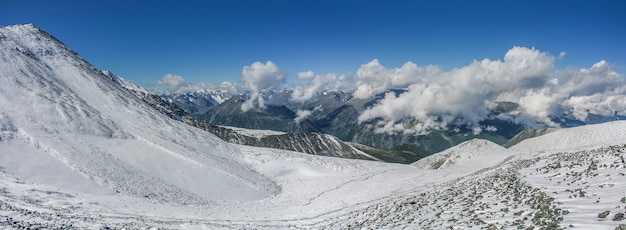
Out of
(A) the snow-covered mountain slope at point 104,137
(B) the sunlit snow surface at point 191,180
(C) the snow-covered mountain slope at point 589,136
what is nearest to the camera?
(B) the sunlit snow surface at point 191,180

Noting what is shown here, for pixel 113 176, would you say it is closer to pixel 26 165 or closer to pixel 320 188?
pixel 26 165

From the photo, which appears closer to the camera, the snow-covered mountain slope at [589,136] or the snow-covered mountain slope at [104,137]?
the snow-covered mountain slope at [104,137]

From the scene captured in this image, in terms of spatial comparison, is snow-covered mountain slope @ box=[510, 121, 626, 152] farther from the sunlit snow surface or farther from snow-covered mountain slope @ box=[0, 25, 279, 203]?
snow-covered mountain slope @ box=[0, 25, 279, 203]

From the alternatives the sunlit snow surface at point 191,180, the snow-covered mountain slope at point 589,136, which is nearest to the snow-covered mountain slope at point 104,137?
the sunlit snow surface at point 191,180

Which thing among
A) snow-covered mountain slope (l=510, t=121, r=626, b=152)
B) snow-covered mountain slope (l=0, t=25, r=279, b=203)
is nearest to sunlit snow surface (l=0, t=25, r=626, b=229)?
snow-covered mountain slope (l=0, t=25, r=279, b=203)

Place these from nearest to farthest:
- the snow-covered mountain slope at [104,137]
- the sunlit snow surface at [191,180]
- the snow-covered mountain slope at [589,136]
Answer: the sunlit snow surface at [191,180] → the snow-covered mountain slope at [104,137] → the snow-covered mountain slope at [589,136]

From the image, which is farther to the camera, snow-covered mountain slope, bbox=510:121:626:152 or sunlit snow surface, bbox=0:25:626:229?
snow-covered mountain slope, bbox=510:121:626:152

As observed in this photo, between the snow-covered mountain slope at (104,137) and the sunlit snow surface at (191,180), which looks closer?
the sunlit snow surface at (191,180)

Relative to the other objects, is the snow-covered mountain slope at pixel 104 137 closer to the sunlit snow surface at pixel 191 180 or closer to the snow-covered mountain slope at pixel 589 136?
the sunlit snow surface at pixel 191 180

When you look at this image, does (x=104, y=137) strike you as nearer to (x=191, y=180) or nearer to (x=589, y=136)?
(x=191, y=180)
